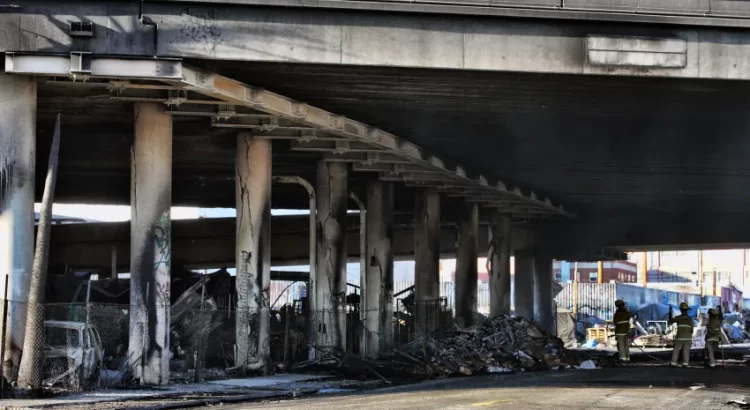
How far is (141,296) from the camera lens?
25.0 meters

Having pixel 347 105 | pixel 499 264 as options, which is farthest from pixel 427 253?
Result: pixel 347 105

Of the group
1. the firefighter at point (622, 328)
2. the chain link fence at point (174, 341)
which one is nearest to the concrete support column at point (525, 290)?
the chain link fence at point (174, 341)

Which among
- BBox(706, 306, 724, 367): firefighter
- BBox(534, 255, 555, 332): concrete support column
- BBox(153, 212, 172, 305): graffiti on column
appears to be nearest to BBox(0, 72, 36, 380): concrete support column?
BBox(153, 212, 172, 305): graffiti on column

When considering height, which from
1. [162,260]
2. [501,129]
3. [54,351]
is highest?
[501,129]

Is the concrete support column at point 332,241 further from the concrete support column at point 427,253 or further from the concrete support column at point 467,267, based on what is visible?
the concrete support column at point 467,267

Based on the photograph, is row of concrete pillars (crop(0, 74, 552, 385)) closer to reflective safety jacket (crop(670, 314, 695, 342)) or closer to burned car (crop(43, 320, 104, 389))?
burned car (crop(43, 320, 104, 389))

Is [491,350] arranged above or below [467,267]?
below

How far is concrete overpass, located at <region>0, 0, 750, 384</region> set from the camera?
22.3 m

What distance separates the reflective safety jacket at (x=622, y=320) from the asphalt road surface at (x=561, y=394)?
18.8 ft

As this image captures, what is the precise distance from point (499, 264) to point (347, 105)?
2900cm

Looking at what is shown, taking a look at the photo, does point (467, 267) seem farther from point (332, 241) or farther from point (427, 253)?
point (332, 241)

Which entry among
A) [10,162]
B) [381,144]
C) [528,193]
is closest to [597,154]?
[381,144]

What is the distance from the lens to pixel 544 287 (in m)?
64.9

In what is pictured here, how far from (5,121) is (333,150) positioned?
12898 millimetres
